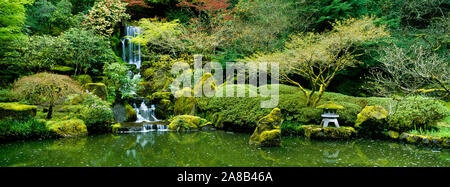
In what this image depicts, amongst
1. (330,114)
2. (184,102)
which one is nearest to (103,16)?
(184,102)

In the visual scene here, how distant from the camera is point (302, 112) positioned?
10.2 metres

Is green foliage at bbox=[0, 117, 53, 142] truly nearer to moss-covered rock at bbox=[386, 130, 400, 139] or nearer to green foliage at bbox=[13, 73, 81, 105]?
green foliage at bbox=[13, 73, 81, 105]

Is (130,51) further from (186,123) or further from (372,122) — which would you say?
(372,122)

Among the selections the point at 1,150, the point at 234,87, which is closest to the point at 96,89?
the point at 1,150

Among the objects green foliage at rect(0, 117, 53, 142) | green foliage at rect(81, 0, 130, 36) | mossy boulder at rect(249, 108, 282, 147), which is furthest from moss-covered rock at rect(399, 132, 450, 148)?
green foliage at rect(81, 0, 130, 36)

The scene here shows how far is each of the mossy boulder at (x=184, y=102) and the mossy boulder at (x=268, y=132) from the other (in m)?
5.62

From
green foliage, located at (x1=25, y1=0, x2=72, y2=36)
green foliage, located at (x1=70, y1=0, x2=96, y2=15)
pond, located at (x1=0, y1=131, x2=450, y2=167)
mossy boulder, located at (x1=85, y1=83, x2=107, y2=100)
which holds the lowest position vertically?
pond, located at (x1=0, y1=131, x2=450, y2=167)

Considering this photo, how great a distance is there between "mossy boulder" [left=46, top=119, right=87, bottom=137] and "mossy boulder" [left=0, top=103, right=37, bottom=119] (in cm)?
72

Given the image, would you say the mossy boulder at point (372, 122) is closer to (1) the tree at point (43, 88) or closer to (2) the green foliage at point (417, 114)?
(2) the green foliage at point (417, 114)

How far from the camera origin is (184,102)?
42.5ft

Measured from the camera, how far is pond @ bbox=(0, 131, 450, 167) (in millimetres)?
5684

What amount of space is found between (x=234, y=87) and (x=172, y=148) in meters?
5.41

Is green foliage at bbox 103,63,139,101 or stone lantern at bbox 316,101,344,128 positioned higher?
green foliage at bbox 103,63,139,101
